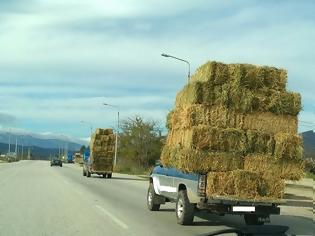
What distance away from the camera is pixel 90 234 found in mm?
11883

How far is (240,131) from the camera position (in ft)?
43.8

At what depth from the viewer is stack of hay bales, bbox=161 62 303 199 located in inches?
514

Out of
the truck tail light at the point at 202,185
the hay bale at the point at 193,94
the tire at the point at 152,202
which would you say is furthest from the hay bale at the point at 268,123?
the tire at the point at 152,202

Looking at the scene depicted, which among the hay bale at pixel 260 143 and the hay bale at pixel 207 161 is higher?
the hay bale at pixel 260 143

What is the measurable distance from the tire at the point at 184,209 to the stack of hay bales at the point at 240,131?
2.40 ft

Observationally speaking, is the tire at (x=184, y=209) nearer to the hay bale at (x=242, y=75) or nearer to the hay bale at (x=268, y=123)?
the hay bale at (x=268, y=123)

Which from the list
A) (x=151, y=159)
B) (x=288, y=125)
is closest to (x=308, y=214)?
(x=288, y=125)

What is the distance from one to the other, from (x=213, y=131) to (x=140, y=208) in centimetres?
594

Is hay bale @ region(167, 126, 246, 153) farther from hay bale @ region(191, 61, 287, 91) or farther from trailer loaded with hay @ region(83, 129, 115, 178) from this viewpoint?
trailer loaded with hay @ region(83, 129, 115, 178)

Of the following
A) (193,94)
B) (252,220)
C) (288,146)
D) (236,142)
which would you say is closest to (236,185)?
(236,142)

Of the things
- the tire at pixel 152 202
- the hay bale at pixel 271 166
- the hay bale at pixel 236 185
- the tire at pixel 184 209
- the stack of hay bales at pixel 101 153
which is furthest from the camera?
the stack of hay bales at pixel 101 153

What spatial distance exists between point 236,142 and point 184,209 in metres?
1.89

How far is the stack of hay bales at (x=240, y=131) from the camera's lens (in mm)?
13055

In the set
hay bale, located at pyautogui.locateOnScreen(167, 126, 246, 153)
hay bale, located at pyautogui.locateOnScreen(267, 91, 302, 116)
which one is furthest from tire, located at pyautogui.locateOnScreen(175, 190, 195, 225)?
hay bale, located at pyautogui.locateOnScreen(267, 91, 302, 116)
